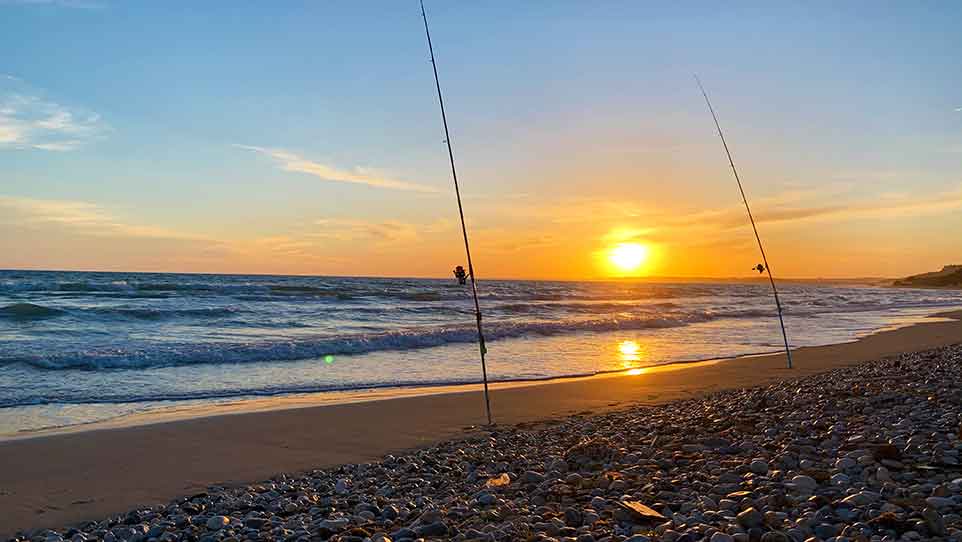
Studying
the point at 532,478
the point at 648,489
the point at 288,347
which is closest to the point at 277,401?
the point at 288,347

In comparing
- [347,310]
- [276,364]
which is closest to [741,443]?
[276,364]

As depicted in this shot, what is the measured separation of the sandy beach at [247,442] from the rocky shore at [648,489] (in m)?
0.56

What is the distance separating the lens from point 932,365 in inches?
369

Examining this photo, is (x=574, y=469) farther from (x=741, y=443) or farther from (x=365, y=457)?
(x=365, y=457)

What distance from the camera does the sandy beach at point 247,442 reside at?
5.38 m

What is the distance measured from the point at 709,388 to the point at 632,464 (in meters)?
5.83

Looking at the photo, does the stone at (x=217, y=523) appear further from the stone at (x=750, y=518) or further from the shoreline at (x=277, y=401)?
the shoreline at (x=277, y=401)

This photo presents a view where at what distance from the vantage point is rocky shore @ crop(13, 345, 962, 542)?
3.40 meters

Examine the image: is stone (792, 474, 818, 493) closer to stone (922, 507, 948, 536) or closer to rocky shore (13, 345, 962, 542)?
rocky shore (13, 345, 962, 542)

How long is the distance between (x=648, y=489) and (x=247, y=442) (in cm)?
455

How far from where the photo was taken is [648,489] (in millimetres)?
4188

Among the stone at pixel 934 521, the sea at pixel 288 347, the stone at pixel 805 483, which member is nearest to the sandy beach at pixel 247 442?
the sea at pixel 288 347

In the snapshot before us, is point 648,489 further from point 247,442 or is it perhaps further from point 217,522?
point 247,442

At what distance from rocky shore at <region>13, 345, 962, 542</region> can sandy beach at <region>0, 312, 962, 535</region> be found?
0.56m
